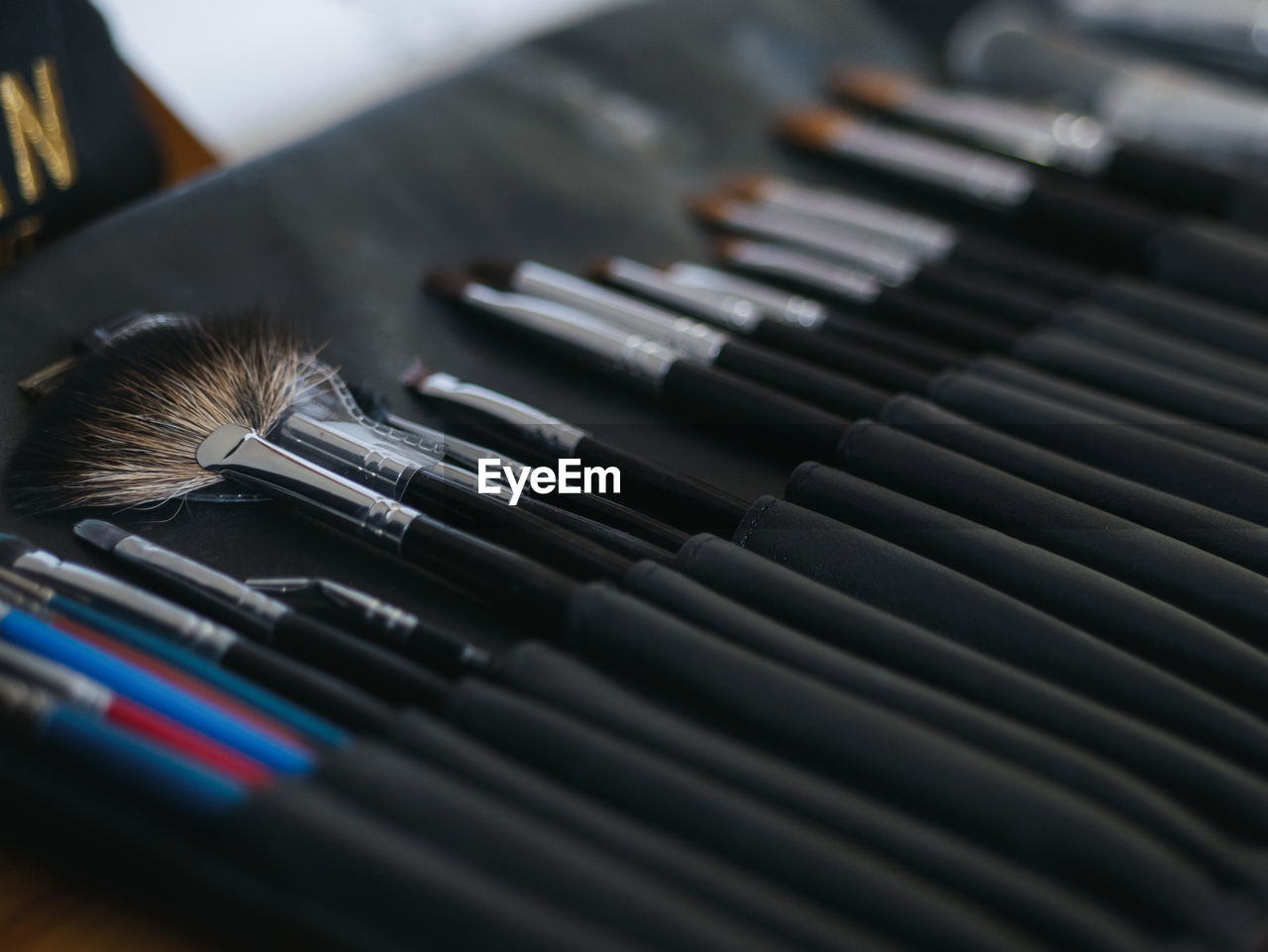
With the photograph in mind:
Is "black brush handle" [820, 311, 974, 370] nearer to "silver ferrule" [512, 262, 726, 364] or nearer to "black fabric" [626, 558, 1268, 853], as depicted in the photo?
"silver ferrule" [512, 262, 726, 364]

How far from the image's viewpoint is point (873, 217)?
817 millimetres

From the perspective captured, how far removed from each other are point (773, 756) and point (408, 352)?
1.10 ft

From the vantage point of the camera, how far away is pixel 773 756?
43 cm

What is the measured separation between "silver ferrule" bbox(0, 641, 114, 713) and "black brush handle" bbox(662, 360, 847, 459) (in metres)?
0.33

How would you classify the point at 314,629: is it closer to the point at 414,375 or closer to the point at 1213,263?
the point at 414,375

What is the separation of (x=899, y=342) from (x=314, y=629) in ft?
1.28

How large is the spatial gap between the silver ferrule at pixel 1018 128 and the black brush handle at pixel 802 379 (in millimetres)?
362

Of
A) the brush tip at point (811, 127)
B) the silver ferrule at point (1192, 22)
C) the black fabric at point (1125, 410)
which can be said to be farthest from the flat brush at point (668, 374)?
the silver ferrule at point (1192, 22)

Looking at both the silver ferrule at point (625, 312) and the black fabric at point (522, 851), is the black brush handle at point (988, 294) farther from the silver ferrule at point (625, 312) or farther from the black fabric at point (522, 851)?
the black fabric at point (522, 851)

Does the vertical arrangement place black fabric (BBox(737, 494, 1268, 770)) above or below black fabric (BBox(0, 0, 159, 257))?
below

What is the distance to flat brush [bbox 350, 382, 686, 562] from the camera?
1.70 feet

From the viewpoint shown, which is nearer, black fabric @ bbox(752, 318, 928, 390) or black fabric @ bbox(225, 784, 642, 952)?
black fabric @ bbox(225, 784, 642, 952)

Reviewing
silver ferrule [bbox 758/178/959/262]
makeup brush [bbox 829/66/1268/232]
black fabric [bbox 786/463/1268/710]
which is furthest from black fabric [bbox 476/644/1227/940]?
makeup brush [bbox 829/66/1268/232]

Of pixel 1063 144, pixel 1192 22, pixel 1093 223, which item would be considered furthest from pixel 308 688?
pixel 1192 22
